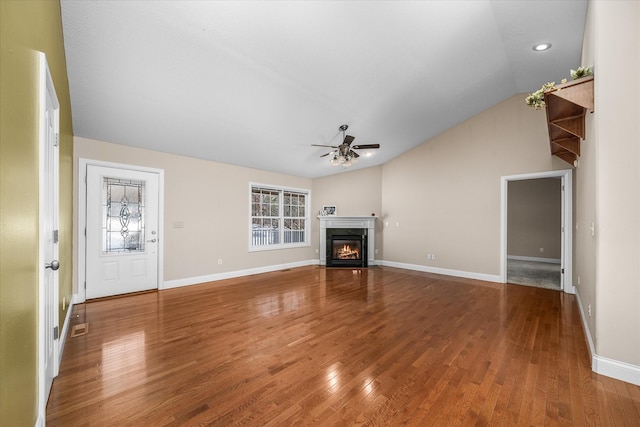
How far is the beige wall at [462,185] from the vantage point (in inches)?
199

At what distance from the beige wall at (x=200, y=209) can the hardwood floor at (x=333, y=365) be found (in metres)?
1.16

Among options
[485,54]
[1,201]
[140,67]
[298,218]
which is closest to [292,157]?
[298,218]

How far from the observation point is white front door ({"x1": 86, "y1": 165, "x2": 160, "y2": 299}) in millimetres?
4109

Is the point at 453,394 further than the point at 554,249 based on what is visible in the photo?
No

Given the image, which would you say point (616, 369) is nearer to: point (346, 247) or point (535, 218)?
point (346, 247)

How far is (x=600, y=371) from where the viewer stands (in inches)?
85.7

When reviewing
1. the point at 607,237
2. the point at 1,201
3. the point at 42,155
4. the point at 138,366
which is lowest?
the point at 138,366

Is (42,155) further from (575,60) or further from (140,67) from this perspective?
(575,60)

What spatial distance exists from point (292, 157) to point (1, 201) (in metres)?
5.10

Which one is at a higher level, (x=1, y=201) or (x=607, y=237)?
(x=1, y=201)

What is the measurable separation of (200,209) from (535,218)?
9.28 m

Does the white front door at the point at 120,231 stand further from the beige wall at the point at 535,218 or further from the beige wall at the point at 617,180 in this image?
the beige wall at the point at 535,218

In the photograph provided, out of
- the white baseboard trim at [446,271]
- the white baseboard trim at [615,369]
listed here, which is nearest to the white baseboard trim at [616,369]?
the white baseboard trim at [615,369]

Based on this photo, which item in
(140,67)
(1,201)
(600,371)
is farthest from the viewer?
(140,67)
